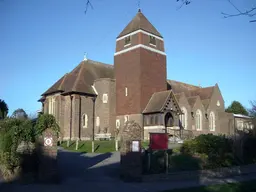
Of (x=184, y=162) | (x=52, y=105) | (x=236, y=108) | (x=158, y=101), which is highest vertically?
(x=236, y=108)

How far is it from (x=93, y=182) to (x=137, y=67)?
28.8 metres

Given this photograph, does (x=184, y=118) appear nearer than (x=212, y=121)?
Yes

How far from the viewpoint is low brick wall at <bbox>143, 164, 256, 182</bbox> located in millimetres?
16712

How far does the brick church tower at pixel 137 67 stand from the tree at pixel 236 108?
4064cm

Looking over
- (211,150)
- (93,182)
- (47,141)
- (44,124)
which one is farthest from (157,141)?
(44,124)

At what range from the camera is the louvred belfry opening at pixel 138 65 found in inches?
1674

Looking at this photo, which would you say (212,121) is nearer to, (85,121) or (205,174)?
(85,121)

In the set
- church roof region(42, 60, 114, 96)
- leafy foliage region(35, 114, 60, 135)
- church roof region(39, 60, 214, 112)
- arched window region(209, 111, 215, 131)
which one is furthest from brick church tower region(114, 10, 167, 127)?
leafy foliage region(35, 114, 60, 135)

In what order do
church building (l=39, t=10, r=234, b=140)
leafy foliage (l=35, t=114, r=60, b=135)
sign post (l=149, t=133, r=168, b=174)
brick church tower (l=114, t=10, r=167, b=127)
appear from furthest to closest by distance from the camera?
brick church tower (l=114, t=10, r=167, b=127) → church building (l=39, t=10, r=234, b=140) → sign post (l=149, t=133, r=168, b=174) → leafy foliage (l=35, t=114, r=60, b=135)

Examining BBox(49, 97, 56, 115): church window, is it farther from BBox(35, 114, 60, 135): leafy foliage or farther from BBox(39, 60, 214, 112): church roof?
BBox(35, 114, 60, 135): leafy foliage

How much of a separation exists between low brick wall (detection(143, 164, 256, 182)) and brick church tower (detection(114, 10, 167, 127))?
21.2m

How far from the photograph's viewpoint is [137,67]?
4266 cm

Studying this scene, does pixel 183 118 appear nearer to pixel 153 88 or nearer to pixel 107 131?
pixel 153 88

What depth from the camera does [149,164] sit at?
1752 cm
